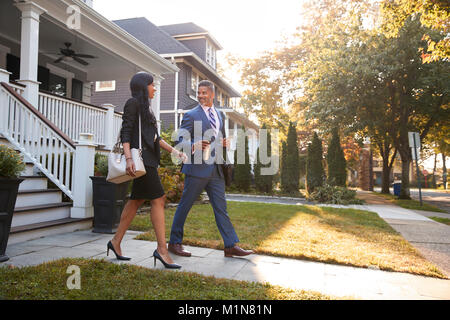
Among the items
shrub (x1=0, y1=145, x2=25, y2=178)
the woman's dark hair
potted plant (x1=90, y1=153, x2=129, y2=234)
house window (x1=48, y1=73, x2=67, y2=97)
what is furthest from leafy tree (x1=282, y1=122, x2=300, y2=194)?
shrub (x1=0, y1=145, x2=25, y2=178)

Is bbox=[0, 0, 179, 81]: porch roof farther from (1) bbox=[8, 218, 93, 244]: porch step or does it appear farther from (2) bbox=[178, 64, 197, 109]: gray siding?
(2) bbox=[178, 64, 197, 109]: gray siding

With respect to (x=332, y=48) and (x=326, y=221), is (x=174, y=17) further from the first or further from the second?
(x=326, y=221)

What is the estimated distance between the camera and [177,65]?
18578mm

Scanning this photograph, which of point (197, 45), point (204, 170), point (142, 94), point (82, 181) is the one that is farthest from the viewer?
point (197, 45)

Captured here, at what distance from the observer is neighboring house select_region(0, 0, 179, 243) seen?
5.30 m

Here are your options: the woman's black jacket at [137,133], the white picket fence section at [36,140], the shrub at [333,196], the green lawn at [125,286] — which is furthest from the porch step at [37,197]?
the shrub at [333,196]

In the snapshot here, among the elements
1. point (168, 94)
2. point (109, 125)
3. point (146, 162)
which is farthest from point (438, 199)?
point (146, 162)

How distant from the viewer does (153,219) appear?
3.37m

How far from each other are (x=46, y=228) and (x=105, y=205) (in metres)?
0.85

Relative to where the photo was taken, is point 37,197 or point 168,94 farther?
point 168,94

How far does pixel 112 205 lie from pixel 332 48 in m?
13.6

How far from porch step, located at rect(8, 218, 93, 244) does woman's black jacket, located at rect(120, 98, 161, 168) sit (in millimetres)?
2207

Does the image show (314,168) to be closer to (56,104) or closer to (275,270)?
(56,104)
